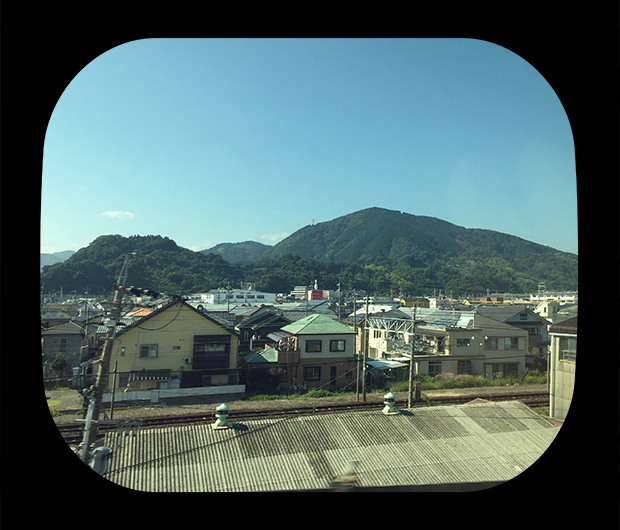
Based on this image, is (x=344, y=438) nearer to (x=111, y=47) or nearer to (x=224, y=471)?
(x=224, y=471)

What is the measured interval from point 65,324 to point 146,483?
182cm

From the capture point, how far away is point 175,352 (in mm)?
2975

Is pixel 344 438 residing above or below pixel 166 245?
below

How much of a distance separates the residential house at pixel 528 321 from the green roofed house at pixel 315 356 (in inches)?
50.2

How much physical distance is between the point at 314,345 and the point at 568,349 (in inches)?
71.7

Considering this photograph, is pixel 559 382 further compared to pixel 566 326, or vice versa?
pixel 559 382

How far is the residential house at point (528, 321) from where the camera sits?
9.34ft

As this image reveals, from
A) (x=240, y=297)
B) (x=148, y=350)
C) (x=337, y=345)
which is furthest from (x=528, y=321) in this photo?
(x=148, y=350)

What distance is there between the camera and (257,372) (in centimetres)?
323

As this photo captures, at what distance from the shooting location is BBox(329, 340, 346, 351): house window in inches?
121

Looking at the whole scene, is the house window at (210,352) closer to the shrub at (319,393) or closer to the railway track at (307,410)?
the railway track at (307,410)

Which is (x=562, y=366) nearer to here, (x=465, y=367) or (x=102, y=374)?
(x=465, y=367)

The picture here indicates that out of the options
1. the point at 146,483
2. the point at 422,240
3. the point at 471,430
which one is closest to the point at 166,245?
the point at 146,483

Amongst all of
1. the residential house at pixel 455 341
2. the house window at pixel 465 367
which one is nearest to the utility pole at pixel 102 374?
the residential house at pixel 455 341
